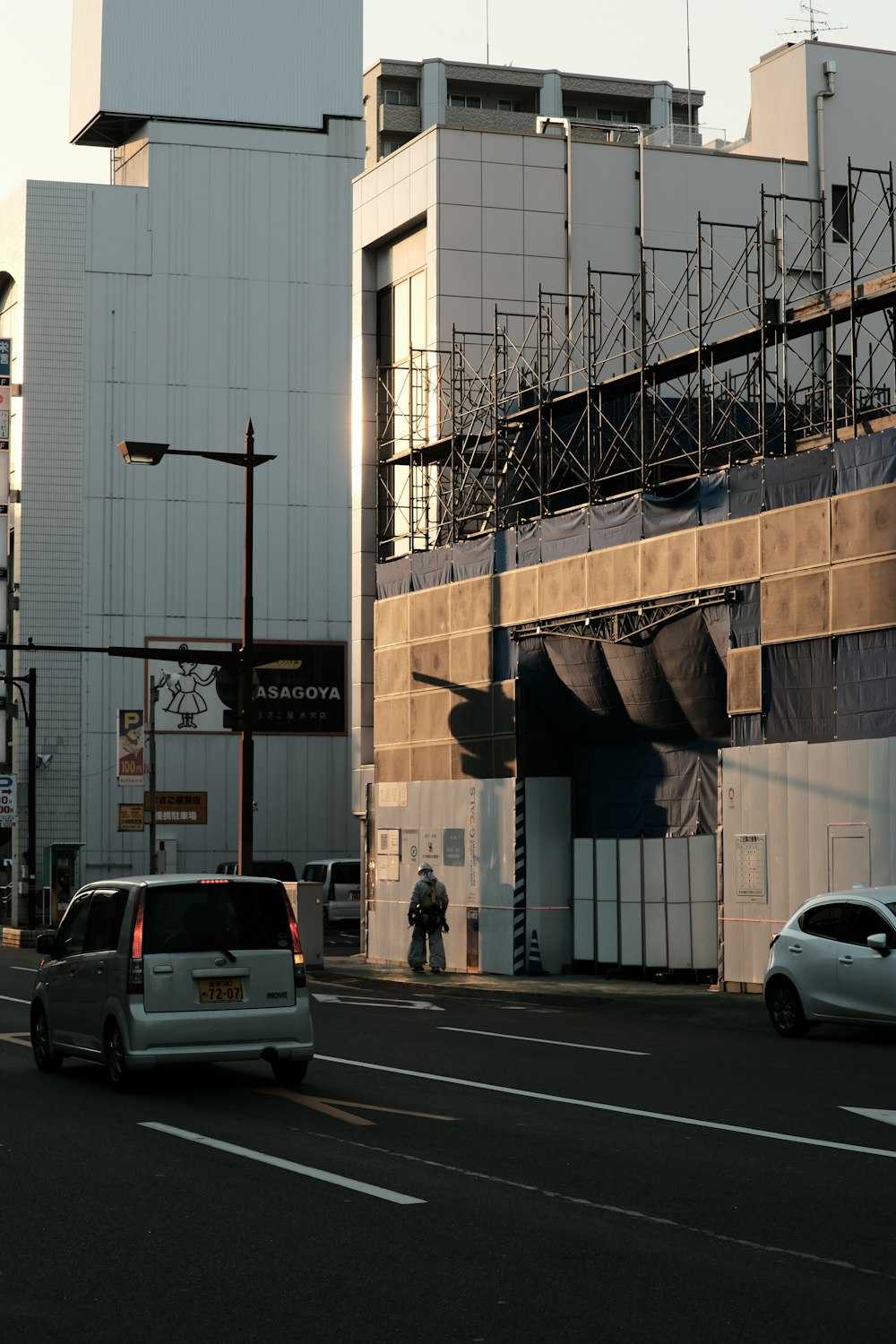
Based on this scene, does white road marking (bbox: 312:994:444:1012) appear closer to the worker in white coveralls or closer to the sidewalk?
the sidewalk

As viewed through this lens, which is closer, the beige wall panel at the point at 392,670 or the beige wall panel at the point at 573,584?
the beige wall panel at the point at 573,584

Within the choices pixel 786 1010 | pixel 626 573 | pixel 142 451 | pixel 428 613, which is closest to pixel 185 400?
pixel 428 613

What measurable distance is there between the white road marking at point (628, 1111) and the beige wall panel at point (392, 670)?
1801 centimetres

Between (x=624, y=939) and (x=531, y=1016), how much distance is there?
6507 mm

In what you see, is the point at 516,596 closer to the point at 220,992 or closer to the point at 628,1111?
the point at 220,992

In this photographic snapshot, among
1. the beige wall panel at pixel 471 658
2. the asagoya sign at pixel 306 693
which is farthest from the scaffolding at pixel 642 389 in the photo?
the asagoya sign at pixel 306 693

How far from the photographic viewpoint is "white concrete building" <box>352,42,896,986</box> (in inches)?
935

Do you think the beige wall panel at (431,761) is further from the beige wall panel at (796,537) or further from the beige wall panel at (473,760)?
the beige wall panel at (796,537)

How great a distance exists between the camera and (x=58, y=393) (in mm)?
59188

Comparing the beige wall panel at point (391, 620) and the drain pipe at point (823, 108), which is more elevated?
the drain pipe at point (823, 108)

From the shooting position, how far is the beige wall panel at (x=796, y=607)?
23.4 metres

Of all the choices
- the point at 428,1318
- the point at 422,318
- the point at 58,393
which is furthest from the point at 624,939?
the point at 58,393

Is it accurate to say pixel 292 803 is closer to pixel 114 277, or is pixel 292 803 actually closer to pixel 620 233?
pixel 114 277

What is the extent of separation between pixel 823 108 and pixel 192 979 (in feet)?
124
